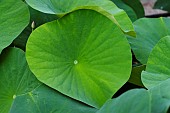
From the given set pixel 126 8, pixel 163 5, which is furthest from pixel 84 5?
pixel 163 5

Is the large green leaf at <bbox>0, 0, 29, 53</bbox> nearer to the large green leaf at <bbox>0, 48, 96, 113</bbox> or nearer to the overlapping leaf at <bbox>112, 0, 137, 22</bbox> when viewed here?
the large green leaf at <bbox>0, 48, 96, 113</bbox>

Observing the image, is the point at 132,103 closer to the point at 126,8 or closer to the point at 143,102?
the point at 143,102

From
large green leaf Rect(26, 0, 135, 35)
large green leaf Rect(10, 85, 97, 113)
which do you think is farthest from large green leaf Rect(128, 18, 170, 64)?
large green leaf Rect(10, 85, 97, 113)

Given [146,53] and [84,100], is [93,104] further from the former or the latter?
[146,53]

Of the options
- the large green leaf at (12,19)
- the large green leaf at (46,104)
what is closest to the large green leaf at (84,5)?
the large green leaf at (12,19)

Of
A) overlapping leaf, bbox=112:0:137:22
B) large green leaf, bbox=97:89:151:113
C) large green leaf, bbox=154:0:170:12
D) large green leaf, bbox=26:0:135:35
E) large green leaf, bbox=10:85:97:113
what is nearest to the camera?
large green leaf, bbox=97:89:151:113
